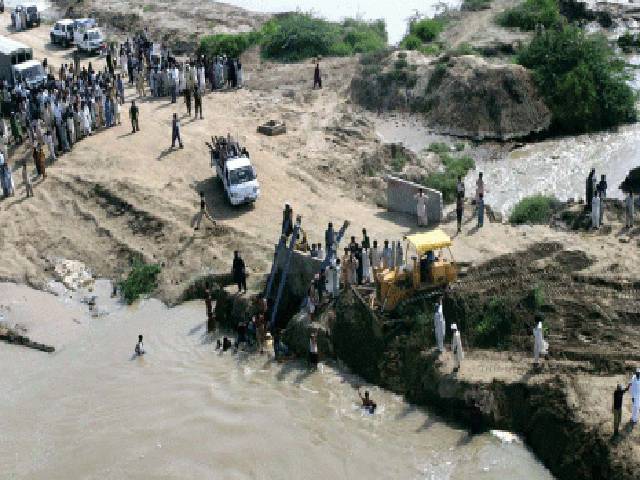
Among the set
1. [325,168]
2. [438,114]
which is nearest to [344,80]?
[438,114]

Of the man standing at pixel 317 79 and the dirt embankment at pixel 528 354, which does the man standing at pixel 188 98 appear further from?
the dirt embankment at pixel 528 354

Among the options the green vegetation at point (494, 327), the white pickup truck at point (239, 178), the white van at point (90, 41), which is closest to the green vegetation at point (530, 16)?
the white van at point (90, 41)

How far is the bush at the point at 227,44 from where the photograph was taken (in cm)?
4366

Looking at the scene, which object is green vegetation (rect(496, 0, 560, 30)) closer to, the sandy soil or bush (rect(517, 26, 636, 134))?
bush (rect(517, 26, 636, 134))

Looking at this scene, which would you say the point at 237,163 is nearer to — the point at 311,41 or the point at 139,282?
the point at 139,282

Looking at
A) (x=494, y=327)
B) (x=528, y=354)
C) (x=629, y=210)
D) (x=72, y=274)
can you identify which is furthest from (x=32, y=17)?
(x=528, y=354)

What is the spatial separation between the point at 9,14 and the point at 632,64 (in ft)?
95.3

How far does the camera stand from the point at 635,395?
19000mm

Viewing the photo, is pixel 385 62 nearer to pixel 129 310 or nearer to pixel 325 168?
pixel 325 168

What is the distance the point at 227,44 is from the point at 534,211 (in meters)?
19.1

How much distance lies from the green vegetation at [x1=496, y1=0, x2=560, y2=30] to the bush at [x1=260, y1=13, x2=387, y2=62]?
17.8 ft

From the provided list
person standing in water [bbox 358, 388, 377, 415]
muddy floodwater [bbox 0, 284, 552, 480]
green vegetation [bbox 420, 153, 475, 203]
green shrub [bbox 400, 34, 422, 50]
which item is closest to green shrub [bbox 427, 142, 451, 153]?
green vegetation [bbox 420, 153, 475, 203]

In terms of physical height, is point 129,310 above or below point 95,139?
below

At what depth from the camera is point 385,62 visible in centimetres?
3881
